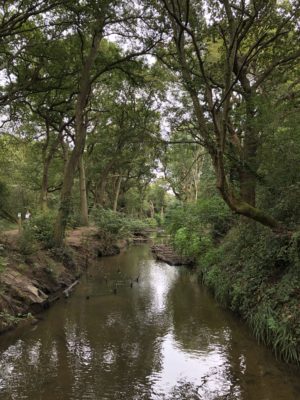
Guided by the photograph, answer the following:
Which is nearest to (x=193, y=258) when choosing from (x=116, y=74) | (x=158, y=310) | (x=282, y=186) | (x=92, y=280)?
(x=92, y=280)

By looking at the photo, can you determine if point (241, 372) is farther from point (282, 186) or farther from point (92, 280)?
point (92, 280)

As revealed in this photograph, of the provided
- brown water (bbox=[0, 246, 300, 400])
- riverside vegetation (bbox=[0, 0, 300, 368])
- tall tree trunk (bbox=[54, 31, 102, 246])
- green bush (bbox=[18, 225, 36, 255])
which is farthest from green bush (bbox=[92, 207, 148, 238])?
brown water (bbox=[0, 246, 300, 400])

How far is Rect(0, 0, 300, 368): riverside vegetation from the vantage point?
29.7 ft

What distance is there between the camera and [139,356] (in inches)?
307

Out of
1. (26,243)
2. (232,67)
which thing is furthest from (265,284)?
(26,243)

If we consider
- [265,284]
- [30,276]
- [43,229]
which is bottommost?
[30,276]

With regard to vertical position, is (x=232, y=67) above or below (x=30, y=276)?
above

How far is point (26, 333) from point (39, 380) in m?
2.79

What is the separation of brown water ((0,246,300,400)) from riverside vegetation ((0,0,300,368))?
2.51 ft

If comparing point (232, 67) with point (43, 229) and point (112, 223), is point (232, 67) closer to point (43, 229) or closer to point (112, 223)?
point (43, 229)

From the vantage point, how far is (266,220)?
9.19m

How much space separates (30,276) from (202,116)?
7.93m

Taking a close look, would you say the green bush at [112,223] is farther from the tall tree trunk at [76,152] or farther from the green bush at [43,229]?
the tall tree trunk at [76,152]

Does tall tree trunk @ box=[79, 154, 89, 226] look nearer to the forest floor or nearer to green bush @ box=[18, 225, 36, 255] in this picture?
the forest floor
